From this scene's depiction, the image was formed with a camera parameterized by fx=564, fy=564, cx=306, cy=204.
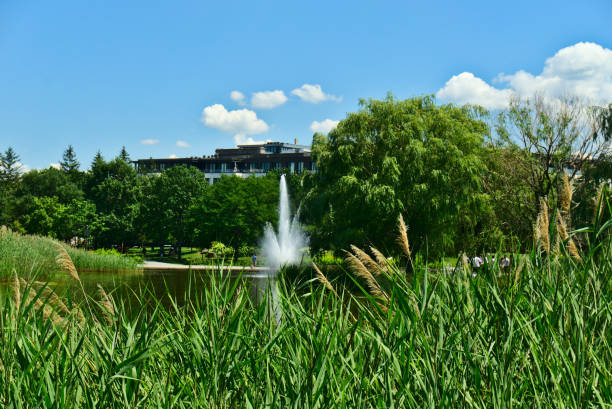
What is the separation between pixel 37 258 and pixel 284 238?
2688 centimetres

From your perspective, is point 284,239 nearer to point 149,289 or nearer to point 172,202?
point 172,202

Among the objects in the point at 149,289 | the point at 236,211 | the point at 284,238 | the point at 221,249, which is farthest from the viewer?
the point at 236,211

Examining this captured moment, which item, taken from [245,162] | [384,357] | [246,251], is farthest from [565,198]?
[245,162]

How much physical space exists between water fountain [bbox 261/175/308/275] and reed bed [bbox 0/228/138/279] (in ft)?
28.5

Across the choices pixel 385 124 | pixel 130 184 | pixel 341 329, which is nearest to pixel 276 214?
pixel 130 184

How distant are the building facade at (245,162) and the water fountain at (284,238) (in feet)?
105

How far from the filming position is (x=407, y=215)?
2564cm

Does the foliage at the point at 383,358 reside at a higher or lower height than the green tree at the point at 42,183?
lower

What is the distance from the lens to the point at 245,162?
94.8 m

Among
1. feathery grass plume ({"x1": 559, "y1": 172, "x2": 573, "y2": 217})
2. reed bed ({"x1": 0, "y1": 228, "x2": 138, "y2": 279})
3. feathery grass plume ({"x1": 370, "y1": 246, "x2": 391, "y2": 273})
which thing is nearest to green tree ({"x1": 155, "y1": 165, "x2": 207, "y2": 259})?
reed bed ({"x1": 0, "y1": 228, "x2": 138, "y2": 279})

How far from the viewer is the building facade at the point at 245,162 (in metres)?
89.3

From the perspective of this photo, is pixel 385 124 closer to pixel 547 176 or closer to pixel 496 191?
pixel 496 191

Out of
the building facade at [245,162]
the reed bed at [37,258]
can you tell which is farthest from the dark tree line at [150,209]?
the building facade at [245,162]

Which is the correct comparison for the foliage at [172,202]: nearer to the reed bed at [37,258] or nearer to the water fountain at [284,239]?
the water fountain at [284,239]
